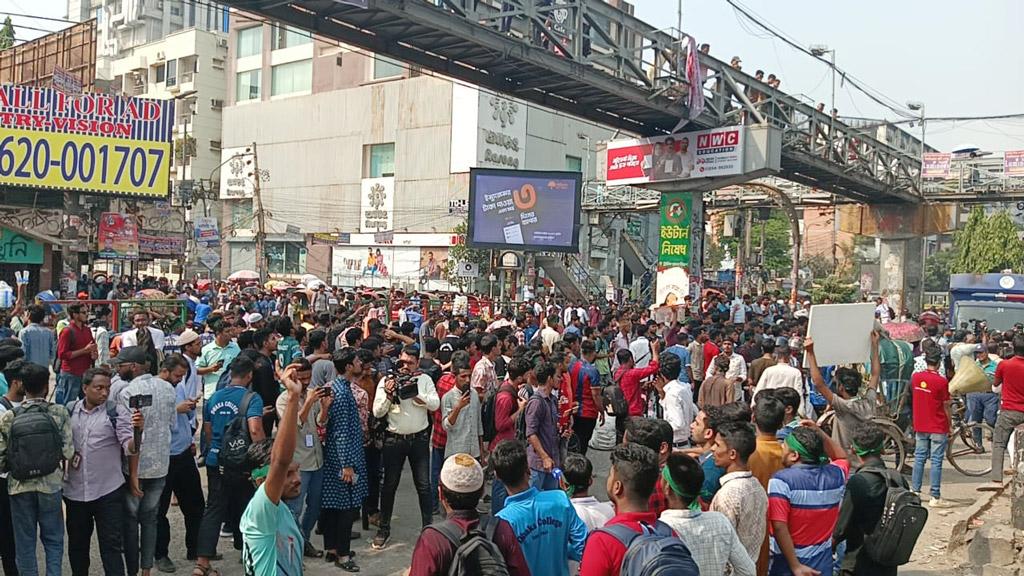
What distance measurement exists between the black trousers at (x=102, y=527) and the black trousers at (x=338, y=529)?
1525 millimetres

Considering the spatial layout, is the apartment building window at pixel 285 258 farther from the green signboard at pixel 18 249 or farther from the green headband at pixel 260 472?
the green headband at pixel 260 472

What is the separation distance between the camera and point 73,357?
30.5 feet

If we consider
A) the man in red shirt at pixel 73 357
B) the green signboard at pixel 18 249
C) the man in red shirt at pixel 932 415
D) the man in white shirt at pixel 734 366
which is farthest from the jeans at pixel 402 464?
the green signboard at pixel 18 249

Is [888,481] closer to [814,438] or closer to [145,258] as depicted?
[814,438]

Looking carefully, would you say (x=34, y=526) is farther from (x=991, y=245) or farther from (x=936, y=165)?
(x=991, y=245)

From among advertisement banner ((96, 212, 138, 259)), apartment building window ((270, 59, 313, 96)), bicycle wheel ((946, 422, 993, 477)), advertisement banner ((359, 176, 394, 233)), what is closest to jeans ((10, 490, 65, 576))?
bicycle wheel ((946, 422, 993, 477))

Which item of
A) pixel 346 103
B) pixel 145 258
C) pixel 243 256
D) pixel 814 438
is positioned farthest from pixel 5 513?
pixel 243 256

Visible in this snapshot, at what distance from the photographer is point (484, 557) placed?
10.1ft

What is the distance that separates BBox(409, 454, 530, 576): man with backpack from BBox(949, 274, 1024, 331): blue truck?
2111cm

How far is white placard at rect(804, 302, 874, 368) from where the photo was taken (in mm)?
7000

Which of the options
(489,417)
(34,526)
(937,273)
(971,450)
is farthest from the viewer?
(937,273)

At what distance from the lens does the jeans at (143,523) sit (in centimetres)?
555

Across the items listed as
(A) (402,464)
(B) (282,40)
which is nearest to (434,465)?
(A) (402,464)

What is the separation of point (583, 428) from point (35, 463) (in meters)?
5.34
